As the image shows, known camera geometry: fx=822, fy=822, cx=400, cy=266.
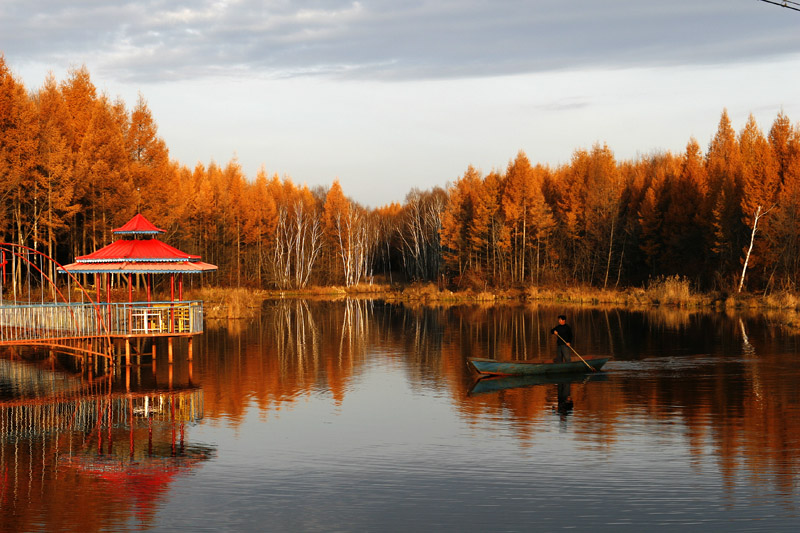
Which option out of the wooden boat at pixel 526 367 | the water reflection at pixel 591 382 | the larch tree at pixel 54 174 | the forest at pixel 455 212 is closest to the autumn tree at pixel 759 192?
the forest at pixel 455 212

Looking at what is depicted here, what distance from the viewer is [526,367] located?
973 inches

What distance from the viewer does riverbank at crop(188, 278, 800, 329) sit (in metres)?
51.1

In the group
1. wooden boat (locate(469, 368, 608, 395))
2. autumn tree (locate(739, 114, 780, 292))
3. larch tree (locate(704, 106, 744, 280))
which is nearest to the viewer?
wooden boat (locate(469, 368, 608, 395))

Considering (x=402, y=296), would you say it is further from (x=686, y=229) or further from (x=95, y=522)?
(x=95, y=522)

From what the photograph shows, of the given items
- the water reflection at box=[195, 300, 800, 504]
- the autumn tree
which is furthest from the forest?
the water reflection at box=[195, 300, 800, 504]

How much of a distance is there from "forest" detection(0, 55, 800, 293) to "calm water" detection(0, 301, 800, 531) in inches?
669

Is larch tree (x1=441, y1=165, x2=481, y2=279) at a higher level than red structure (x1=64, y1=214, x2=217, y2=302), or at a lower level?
higher

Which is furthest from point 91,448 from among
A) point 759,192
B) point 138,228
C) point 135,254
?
point 759,192

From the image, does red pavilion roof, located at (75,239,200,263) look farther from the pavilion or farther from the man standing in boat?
the man standing in boat

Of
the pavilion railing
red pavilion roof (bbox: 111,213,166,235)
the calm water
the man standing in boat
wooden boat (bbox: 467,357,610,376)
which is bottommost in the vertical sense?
the calm water

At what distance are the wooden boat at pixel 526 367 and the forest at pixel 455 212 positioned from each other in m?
27.2

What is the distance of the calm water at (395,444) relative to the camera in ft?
39.5

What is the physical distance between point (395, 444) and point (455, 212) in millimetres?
65475

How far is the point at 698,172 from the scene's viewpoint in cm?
7262
